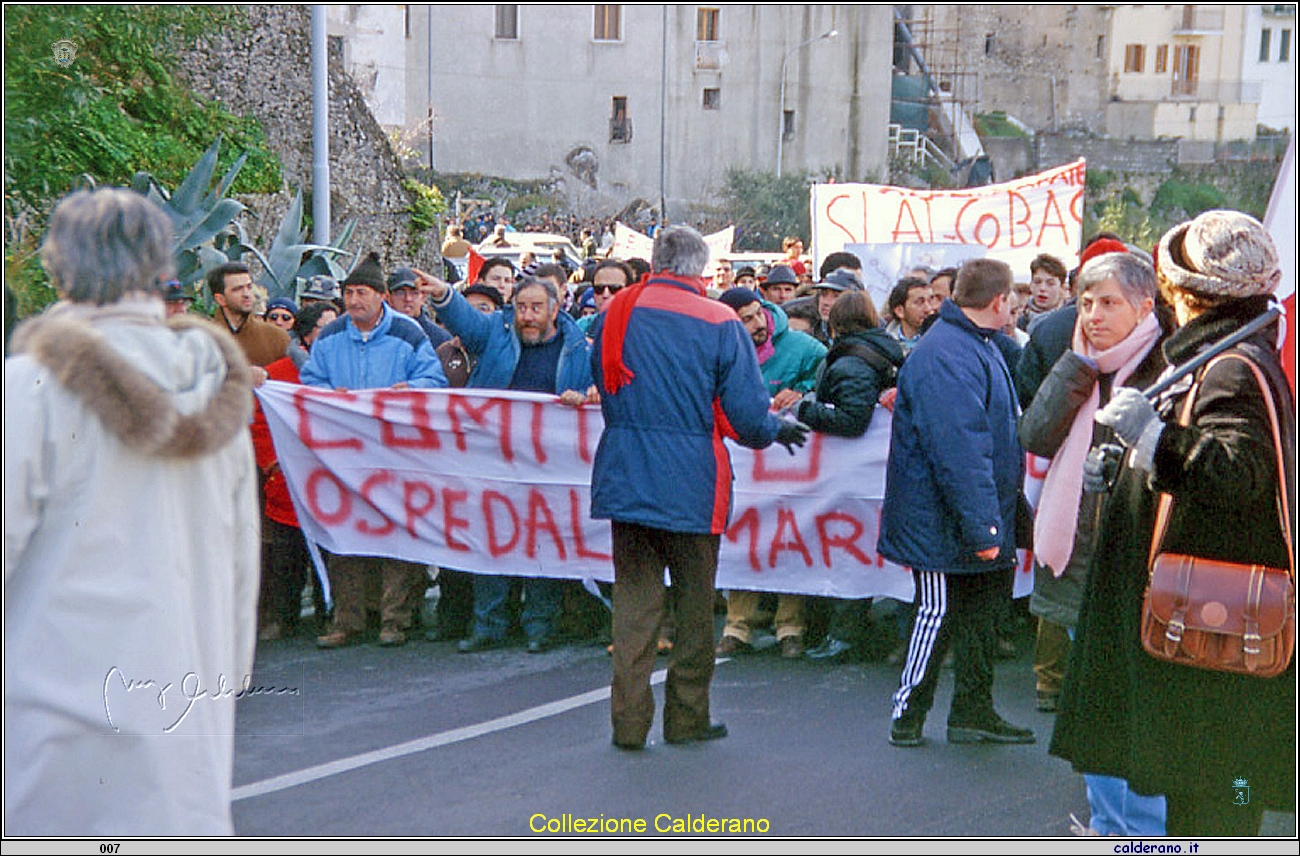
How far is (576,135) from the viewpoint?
35406mm

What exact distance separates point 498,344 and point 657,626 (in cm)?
229

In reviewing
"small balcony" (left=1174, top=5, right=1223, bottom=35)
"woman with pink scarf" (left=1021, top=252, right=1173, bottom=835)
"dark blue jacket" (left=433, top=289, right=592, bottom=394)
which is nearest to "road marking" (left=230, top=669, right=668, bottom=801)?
"dark blue jacket" (left=433, top=289, right=592, bottom=394)

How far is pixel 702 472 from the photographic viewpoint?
5.84m

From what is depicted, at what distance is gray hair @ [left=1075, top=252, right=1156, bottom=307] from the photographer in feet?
16.6

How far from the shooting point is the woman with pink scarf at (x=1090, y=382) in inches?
199

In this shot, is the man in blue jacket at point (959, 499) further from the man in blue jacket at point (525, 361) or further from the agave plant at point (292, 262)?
the agave plant at point (292, 262)

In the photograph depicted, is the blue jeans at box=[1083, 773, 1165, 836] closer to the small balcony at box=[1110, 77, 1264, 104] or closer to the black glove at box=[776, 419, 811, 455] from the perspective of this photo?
the black glove at box=[776, 419, 811, 455]

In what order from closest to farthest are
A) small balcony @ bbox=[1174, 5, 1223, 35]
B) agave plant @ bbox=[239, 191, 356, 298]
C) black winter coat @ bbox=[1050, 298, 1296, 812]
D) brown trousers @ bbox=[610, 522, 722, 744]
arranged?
black winter coat @ bbox=[1050, 298, 1296, 812]
brown trousers @ bbox=[610, 522, 722, 744]
agave plant @ bbox=[239, 191, 356, 298]
small balcony @ bbox=[1174, 5, 1223, 35]

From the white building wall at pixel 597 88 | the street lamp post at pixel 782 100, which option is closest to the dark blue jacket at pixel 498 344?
the white building wall at pixel 597 88

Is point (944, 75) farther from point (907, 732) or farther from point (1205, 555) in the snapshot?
point (1205, 555)

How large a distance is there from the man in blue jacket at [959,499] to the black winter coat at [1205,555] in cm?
127

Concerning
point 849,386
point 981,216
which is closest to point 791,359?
point 849,386

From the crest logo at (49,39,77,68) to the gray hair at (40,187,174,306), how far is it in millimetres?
3882

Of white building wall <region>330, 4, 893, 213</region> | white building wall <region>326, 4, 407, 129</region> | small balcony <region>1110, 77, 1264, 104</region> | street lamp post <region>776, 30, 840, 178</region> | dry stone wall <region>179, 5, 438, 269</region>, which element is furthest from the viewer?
small balcony <region>1110, 77, 1264, 104</region>
